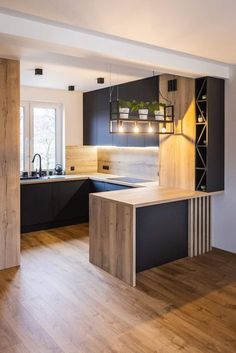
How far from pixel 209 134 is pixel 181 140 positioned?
409 millimetres

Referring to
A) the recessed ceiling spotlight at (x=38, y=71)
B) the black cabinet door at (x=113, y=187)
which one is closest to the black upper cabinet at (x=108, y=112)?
the black cabinet door at (x=113, y=187)

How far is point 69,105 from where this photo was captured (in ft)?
21.1

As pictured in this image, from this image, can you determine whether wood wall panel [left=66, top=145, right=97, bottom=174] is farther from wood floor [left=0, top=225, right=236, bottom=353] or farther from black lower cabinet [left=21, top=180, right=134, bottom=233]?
wood floor [left=0, top=225, right=236, bottom=353]

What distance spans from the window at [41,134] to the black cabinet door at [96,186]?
38.4 inches

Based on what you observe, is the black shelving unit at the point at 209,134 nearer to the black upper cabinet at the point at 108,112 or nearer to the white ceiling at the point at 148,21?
the white ceiling at the point at 148,21

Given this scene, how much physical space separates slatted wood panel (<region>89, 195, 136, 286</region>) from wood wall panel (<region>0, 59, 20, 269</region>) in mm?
925

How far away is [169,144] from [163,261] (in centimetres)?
164

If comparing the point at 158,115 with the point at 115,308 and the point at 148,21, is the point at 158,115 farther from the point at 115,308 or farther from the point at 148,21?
the point at 115,308

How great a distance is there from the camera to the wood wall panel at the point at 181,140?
4398 millimetres

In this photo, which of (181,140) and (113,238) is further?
(181,140)

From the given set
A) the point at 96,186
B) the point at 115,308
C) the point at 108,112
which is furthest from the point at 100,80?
the point at 115,308

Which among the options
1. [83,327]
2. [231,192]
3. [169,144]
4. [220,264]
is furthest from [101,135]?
[83,327]

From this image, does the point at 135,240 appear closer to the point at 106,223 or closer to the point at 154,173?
the point at 106,223

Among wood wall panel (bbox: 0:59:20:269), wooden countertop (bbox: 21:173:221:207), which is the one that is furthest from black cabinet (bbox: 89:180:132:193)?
wood wall panel (bbox: 0:59:20:269)
